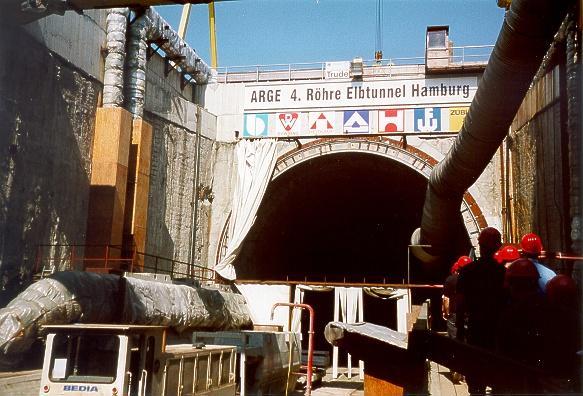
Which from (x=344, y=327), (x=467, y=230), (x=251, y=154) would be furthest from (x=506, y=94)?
(x=251, y=154)

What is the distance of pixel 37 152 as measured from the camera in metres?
14.8

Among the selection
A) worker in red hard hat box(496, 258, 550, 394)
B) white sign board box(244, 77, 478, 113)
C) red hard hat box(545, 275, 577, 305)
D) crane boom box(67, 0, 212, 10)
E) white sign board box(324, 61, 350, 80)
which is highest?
white sign board box(324, 61, 350, 80)

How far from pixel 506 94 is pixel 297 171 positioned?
16.9 meters

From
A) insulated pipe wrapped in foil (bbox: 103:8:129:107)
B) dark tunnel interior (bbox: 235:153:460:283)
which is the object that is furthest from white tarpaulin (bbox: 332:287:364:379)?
insulated pipe wrapped in foil (bbox: 103:8:129:107)

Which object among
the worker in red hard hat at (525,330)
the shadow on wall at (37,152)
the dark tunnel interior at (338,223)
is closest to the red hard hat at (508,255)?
the worker in red hard hat at (525,330)

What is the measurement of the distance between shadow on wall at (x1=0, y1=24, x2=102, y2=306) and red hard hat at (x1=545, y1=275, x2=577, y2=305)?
1227cm

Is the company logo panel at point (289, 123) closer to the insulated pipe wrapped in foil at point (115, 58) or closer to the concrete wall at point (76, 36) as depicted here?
the insulated pipe wrapped in foil at point (115, 58)

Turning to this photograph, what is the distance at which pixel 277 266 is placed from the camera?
28953mm

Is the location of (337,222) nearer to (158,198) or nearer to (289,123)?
(289,123)

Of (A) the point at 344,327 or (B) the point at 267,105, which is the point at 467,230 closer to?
(B) the point at 267,105

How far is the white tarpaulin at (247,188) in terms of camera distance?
Answer: 22.7 meters

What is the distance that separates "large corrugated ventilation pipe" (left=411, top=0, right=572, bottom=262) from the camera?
6.24m

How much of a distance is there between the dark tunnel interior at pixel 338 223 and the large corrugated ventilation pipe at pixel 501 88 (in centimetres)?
1084

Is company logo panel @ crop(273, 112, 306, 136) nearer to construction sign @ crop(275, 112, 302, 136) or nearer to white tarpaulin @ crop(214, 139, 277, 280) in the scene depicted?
construction sign @ crop(275, 112, 302, 136)
